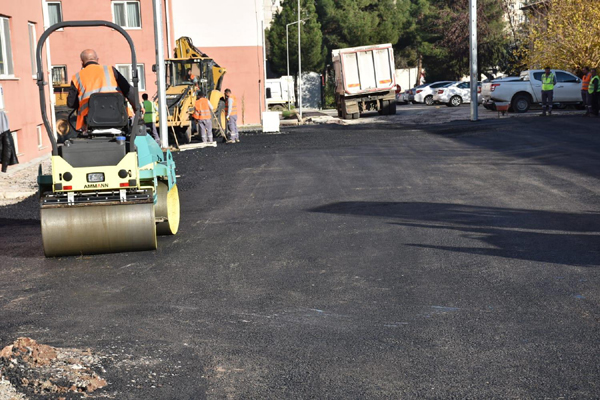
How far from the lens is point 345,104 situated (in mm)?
36625

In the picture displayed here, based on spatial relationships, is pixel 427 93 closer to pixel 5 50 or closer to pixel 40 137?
pixel 40 137

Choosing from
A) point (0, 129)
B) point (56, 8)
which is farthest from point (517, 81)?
point (0, 129)

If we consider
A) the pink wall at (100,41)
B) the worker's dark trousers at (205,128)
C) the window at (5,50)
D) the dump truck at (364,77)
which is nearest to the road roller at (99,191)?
the window at (5,50)

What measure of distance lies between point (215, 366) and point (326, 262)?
3.01 metres

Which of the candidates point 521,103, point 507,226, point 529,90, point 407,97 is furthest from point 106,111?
point 407,97

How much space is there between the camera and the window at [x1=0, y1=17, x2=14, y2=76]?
18.5m

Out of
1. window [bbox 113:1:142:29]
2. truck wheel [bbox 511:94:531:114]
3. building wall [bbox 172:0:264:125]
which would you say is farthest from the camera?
building wall [bbox 172:0:264:125]

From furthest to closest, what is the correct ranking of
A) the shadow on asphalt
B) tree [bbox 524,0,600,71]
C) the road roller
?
1. tree [bbox 524,0,600,71]
2. the road roller
3. the shadow on asphalt

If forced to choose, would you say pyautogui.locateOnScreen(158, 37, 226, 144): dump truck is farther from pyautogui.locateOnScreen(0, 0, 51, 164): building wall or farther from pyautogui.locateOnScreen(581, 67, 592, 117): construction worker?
pyautogui.locateOnScreen(581, 67, 592, 117): construction worker

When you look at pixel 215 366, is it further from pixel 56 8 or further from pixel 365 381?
pixel 56 8

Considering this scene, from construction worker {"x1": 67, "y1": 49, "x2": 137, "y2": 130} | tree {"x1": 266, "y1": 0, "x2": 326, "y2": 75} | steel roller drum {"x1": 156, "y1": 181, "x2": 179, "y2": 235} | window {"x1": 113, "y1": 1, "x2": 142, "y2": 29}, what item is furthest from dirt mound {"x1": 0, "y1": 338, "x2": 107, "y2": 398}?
tree {"x1": 266, "y1": 0, "x2": 326, "y2": 75}

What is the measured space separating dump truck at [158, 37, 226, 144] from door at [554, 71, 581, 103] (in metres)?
13.8

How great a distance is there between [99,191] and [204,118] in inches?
637

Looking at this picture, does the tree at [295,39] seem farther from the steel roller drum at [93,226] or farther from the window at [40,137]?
the steel roller drum at [93,226]
